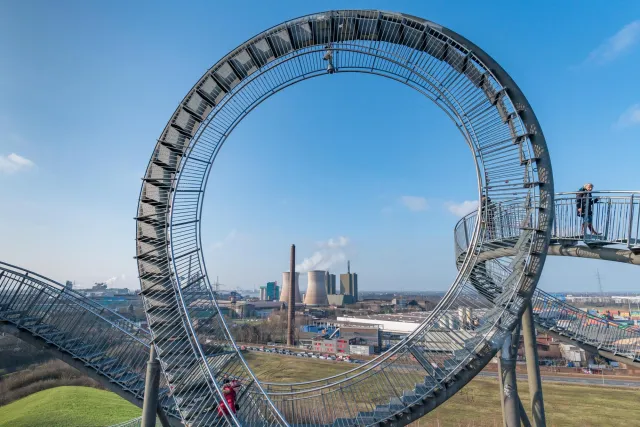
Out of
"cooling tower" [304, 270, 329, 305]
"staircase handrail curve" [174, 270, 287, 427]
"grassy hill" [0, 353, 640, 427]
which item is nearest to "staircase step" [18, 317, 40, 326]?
"staircase handrail curve" [174, 270, 287, 427]

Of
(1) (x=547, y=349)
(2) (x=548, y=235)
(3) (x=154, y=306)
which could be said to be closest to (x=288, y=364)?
(1) (x=547, y=349)

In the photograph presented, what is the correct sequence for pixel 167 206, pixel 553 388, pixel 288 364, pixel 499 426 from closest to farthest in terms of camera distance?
pixel 167 206 → pixel 499 426 → pixel 553 388 → pixel 288 364

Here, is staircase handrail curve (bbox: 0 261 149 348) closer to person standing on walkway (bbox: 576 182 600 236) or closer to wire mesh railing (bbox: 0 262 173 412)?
wire mesh railing (bbox: 0 262 173 412)

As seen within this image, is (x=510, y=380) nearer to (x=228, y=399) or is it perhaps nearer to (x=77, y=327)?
(x=228, y=399)

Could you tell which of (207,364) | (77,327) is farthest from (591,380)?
(77,327)

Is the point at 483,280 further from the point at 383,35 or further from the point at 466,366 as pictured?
the point at 383,35
